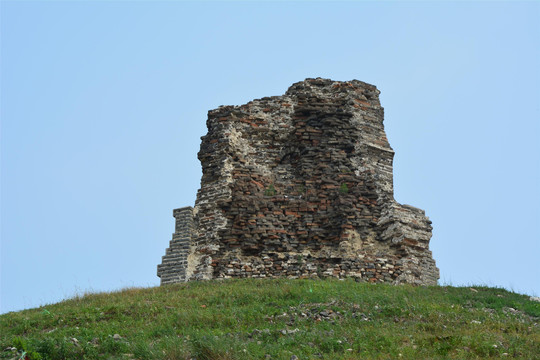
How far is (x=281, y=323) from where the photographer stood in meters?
10.5

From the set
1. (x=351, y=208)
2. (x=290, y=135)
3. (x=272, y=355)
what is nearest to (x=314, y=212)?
(x=351, y=208)

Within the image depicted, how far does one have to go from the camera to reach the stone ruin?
1622cm

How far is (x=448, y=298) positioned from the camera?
12.9 meters

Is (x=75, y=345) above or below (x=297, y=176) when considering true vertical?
below

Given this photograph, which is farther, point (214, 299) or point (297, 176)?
point (297, 176)

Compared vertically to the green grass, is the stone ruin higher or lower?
higher

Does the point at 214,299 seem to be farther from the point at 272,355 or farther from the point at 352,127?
the point at 352,127

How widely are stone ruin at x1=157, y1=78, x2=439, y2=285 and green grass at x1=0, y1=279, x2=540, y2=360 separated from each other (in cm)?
170

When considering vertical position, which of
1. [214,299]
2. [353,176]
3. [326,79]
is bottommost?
[214,299]

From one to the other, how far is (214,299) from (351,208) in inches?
201

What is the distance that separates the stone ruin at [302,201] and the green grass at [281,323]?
67.0 inches

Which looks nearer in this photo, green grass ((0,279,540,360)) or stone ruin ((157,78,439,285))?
green grass ((0,279,540,360))

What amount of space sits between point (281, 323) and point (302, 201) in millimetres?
6882

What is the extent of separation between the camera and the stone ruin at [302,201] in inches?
639
